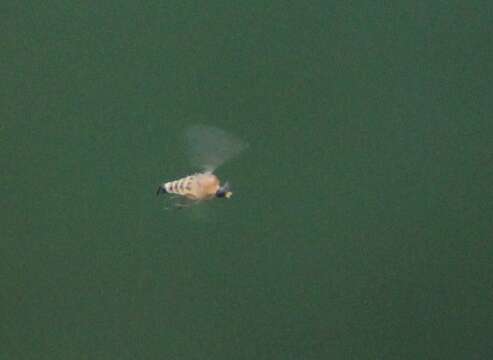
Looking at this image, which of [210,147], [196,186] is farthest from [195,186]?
[210,147]

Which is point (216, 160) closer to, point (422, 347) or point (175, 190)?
point (175, 190)

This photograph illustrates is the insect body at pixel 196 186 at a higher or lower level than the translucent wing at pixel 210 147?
lower

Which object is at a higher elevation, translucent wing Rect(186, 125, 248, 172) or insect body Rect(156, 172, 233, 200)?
translucent wing Rect(186, 125, 248, 172)

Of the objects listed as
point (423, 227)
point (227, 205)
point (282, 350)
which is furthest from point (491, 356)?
point (227, 205)

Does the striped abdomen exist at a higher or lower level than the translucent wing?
lower

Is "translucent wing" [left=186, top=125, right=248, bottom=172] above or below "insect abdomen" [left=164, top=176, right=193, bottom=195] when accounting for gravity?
above
